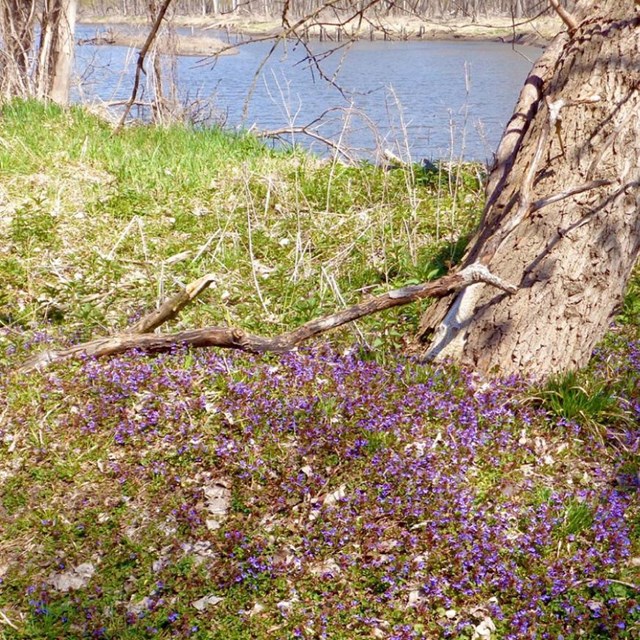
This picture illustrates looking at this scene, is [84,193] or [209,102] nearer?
[84,193]

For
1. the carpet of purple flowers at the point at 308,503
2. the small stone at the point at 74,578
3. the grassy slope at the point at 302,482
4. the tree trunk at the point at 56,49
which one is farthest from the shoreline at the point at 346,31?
the small stone at the point at 74,578

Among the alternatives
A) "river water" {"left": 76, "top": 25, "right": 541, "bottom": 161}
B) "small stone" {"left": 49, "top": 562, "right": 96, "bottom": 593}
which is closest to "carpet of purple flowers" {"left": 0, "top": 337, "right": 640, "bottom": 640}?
"small stone" {"left": 49, "top": 562, "right": 96, "bottom": 593}

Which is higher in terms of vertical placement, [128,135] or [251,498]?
[128,135]

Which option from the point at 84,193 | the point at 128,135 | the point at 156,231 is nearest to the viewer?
the point at 156,231

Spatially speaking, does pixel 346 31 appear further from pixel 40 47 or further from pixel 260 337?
pixel 40 47

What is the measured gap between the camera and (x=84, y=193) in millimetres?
7781

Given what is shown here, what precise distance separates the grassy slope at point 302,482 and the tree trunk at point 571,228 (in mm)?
294

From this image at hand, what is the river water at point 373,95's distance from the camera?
30.5 ft

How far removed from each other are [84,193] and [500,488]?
5.60 metres

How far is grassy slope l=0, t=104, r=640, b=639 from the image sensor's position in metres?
3.23

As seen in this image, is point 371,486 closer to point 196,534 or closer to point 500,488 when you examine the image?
point 500,488

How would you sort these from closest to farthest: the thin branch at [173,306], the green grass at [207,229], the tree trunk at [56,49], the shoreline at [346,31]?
the thin branch at [173,306] → the green grass at [207,229] → the shoreline at [346,31] → the tree trunk at [56,49]

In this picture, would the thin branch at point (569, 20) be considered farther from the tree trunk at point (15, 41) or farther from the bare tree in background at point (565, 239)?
the tree trunk at point (15, 41)

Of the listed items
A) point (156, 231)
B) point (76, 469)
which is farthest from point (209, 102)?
point (76, 469)
